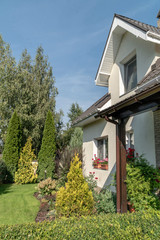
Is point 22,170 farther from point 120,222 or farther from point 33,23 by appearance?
point 120,222

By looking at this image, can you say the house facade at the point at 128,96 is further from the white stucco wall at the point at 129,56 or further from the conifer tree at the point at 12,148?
the conifer tree at the point at 12,148

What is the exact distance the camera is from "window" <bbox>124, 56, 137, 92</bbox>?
717 cm

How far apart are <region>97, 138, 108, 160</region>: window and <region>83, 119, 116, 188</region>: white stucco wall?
Result: 0.31 m

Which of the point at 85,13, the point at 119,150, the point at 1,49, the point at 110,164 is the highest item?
the point at 1,49

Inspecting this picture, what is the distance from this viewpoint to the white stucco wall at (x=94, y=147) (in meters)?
7.82

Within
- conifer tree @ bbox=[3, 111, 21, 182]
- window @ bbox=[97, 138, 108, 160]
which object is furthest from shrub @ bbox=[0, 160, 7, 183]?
window @ bbox=[97, 138, 108, 160]

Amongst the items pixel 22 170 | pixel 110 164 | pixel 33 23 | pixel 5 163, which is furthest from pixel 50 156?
pixel 33 23

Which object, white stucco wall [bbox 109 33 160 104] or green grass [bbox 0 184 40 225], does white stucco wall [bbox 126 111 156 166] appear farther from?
green grass [bbox 0 184 40 225]

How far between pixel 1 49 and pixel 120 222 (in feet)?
76.0

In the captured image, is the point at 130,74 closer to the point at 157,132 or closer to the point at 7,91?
the point at 157,132

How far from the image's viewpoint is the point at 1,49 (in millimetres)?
20984

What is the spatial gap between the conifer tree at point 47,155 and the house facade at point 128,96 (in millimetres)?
3030

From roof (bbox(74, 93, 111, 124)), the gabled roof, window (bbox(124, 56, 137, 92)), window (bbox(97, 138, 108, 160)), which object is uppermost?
the gabled roof

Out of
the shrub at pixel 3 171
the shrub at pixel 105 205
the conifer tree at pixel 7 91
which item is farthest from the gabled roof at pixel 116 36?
the conifer tree at pixel 7 91
